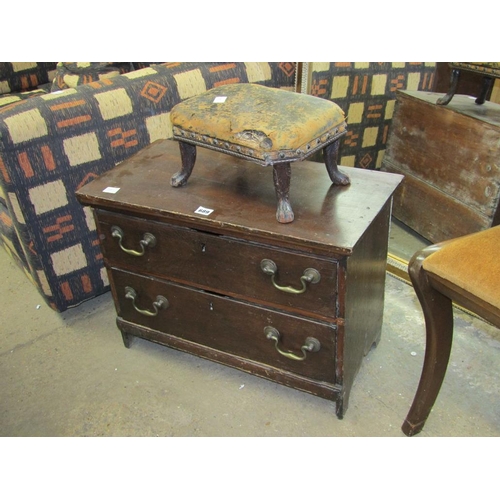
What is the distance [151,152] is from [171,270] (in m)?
0.50

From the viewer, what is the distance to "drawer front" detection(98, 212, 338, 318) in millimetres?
1474

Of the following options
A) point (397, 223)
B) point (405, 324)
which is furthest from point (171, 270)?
point (397, 223)

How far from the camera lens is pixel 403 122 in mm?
2541

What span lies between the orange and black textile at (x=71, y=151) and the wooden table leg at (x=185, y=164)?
50 centimetres

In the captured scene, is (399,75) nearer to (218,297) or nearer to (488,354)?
(488,354)

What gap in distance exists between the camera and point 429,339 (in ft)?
4.84

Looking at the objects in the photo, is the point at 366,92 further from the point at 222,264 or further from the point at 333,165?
the point at 222,264

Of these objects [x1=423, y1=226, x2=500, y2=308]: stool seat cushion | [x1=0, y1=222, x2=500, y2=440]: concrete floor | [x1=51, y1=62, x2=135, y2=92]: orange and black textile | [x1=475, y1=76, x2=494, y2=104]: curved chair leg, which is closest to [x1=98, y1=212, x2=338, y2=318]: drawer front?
[x1=423, y1=226, x2=500, y2=308]: stool seat cushion

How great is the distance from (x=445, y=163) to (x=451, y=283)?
119 cm

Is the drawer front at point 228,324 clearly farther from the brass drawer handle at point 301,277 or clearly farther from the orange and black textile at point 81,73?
the orange and black textile at point 81,73

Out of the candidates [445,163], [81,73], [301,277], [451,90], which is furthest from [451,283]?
[81,73]

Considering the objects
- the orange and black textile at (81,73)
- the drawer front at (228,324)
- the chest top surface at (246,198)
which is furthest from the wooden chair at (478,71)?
the orange and black textile at (81,73)
